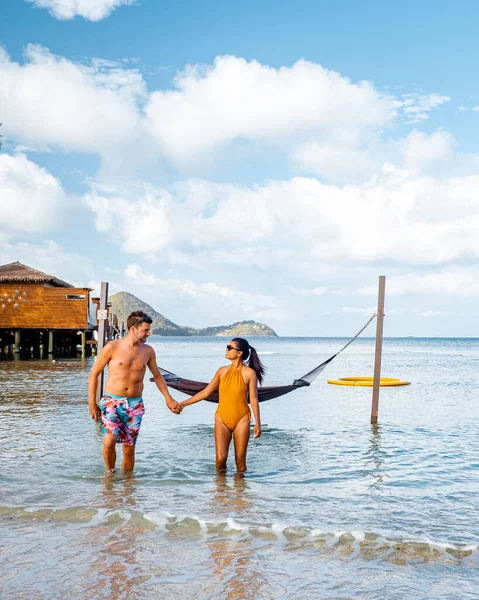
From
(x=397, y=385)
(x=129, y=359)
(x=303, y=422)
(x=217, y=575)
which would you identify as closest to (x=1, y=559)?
(x=217, y=575)

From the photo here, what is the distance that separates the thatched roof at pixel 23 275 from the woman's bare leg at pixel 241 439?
28.0 metres

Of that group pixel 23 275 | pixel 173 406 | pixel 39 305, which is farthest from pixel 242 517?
pixel 23 275

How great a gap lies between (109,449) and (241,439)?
1.35 metres

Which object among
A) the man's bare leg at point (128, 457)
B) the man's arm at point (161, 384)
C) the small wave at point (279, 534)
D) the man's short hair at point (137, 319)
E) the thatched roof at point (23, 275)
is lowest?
the small wave at point (279, 534)

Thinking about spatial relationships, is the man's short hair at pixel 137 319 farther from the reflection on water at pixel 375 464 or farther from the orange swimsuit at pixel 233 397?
the reflection on water at pixel 375 464

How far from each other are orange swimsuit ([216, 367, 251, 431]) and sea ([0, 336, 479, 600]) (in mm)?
708

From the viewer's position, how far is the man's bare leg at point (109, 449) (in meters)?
5.79

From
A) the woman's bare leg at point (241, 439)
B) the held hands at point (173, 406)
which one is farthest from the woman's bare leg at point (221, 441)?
the held hands at point (173, 406)

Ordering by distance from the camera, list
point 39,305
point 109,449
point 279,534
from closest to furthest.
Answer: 1. point 279,534
2. point 109,449
3. point 39,305

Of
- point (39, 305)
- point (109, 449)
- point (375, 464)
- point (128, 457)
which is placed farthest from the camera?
point (39, 305)

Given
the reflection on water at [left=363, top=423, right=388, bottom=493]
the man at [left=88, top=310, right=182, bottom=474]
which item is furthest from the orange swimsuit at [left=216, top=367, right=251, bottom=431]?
the reflection on water at [left=363, top=423, right=388, bottom=493]

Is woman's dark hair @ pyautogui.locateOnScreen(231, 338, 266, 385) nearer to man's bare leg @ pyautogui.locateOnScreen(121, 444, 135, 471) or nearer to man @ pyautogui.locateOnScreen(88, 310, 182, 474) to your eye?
man @ pyautogui.locateOnScreen(88, 310, 182, 474)

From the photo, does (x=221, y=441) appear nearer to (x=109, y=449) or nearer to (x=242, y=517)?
(x=109, y=449)

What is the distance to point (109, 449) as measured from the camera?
593cm
